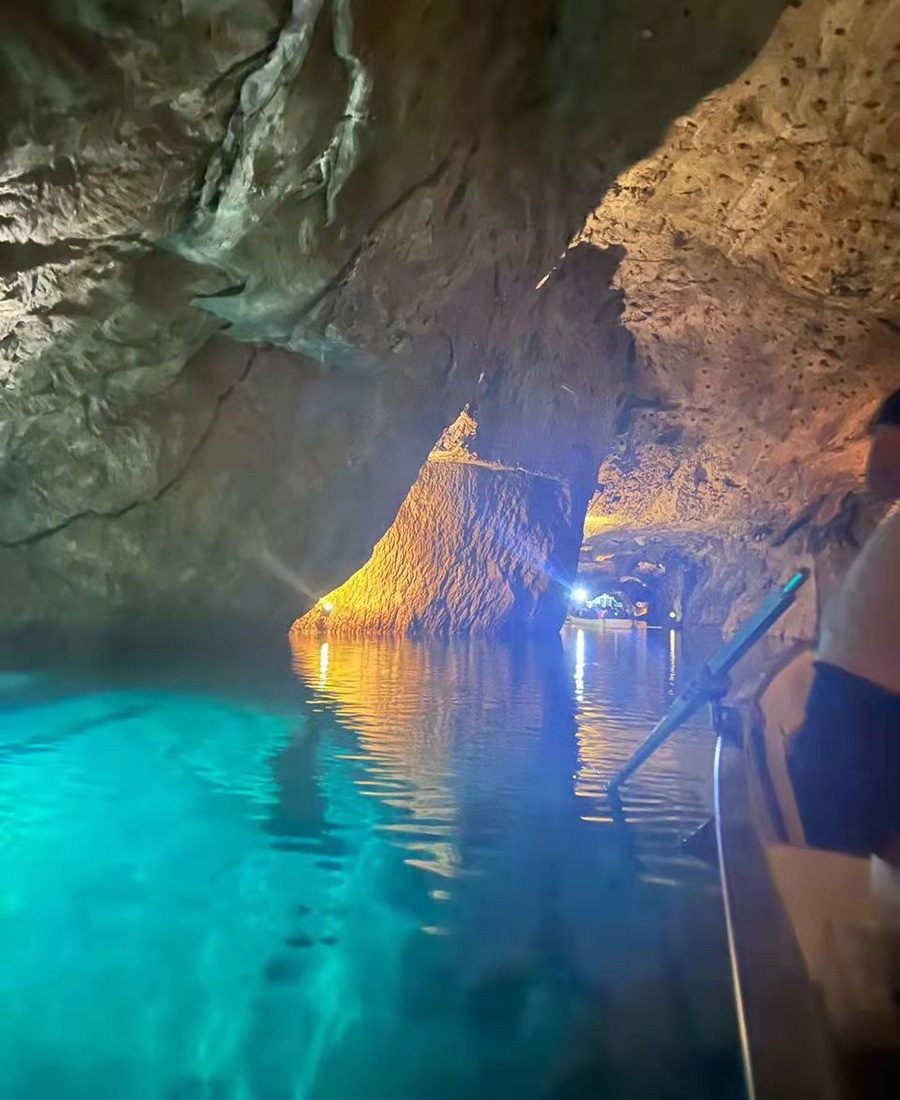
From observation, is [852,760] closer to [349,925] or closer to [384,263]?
[349,925]

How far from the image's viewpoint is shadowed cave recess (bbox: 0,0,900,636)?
2.97 m

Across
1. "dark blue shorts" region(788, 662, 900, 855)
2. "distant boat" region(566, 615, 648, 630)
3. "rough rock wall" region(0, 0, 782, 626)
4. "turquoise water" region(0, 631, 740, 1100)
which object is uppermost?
"rough rock wall" region(0, 0, 782, 626)

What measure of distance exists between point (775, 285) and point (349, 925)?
5.50m

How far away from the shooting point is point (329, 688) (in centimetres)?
529

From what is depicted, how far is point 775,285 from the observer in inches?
227

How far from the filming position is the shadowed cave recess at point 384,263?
117 inches

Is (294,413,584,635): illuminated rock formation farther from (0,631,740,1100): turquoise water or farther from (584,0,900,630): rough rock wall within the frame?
(0,631,740,1100): turquoise water

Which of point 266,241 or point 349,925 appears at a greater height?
point 266,241

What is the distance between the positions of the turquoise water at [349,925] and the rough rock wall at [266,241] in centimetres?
198

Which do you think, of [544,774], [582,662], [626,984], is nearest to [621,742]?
[544,774]

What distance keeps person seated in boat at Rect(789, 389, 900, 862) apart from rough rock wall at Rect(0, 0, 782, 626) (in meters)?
2.58

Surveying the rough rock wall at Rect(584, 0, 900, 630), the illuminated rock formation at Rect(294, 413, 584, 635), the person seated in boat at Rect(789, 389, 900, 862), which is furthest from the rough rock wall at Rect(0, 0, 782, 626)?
the illuminated rock formation at Rect(294, 413, 584, 635)

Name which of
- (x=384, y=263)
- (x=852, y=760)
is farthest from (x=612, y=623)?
(x=852, y=760)

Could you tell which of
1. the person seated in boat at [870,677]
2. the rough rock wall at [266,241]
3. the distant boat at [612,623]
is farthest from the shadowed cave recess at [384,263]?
the distant boat at [612,623]
